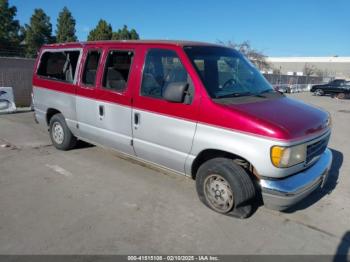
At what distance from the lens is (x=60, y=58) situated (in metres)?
5.98

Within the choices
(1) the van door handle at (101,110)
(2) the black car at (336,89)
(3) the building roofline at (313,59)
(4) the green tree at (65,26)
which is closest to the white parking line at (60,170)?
(1) the van door handle at (101,110)

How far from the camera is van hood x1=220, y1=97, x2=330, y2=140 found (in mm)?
3273

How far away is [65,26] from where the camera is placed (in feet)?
143

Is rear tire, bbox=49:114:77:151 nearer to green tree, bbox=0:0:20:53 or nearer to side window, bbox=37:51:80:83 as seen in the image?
side window, bbox=37:51:80:83

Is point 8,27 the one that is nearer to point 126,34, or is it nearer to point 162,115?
point 126,34

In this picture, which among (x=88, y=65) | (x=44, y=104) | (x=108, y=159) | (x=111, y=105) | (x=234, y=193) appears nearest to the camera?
(x=234, y=193)

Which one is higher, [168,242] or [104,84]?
[104,84]

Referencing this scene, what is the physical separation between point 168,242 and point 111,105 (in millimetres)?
2370

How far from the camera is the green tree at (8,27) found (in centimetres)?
3662

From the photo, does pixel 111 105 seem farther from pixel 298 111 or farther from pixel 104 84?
pixel 298 111

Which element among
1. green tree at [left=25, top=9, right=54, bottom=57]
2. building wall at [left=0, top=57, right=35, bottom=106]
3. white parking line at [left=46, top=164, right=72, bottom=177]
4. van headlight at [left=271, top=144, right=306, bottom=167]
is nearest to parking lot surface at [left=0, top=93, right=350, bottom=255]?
white parking line at [left=46, top=164, right=72, bottom=177]

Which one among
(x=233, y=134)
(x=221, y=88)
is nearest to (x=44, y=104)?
(x=221, y=88)

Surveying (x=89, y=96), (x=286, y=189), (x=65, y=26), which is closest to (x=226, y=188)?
(x=286, y=189)

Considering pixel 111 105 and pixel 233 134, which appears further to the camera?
pixel 111 105
